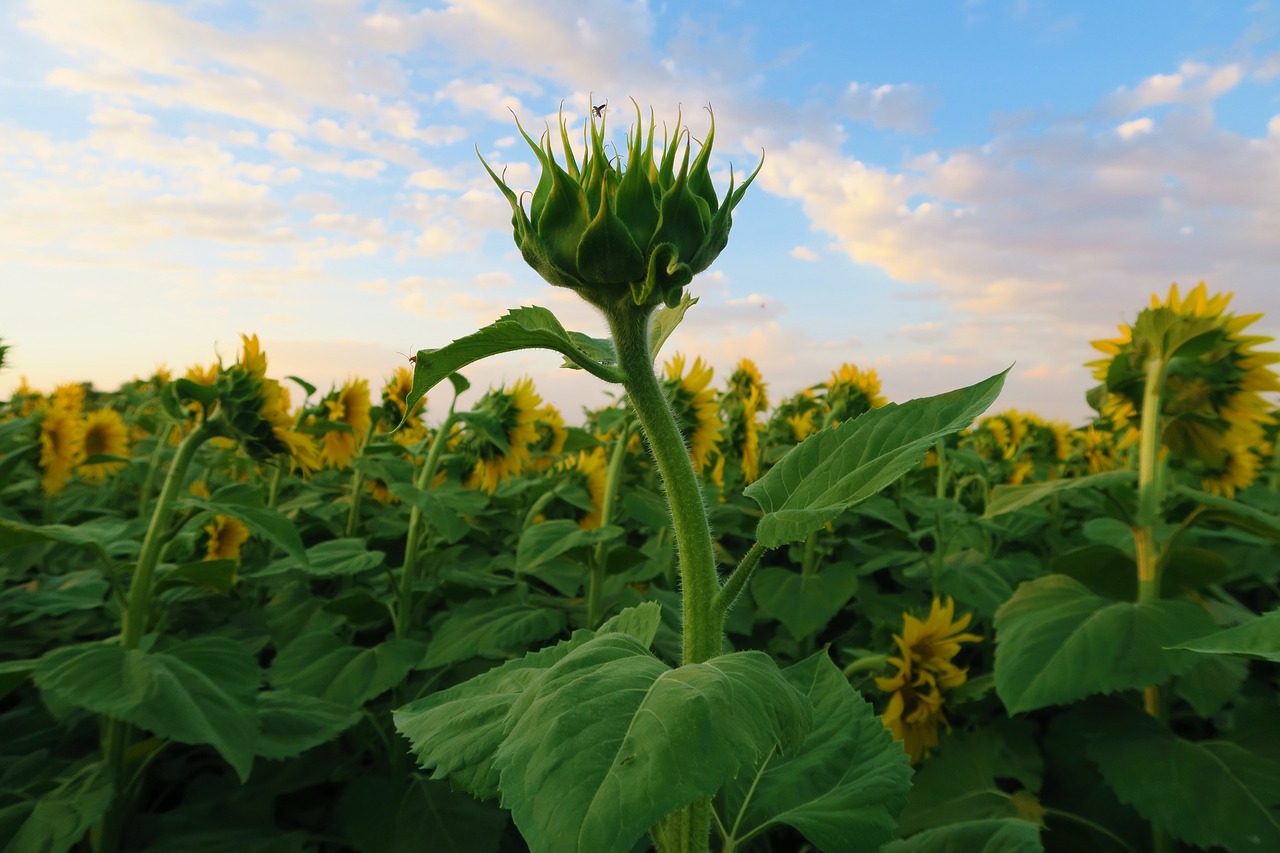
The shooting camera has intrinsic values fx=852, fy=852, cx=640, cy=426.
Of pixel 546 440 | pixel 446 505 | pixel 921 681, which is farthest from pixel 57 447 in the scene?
pixel 921 681

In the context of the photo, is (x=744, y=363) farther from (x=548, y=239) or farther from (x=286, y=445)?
(x=548, y=239)

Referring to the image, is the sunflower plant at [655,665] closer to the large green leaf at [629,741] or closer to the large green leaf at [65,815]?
the large green leaf at [629,741]

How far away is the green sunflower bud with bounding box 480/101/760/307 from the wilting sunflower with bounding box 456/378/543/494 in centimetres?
236

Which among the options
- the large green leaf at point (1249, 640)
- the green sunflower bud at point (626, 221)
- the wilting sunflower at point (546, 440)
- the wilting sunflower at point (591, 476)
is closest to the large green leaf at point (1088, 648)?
the large green leaf at point (1249, 640)

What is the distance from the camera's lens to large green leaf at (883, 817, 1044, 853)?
3.40 ft

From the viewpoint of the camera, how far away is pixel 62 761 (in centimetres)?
209

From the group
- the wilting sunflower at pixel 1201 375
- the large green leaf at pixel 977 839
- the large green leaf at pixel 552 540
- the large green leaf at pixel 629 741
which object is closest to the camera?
the large green leaf at pixel 629 741

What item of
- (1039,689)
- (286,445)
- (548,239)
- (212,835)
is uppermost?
(548,239)

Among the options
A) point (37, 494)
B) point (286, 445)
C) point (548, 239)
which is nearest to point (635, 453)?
point (286, 445)

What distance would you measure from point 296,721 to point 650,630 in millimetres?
1306

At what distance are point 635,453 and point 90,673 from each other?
2.14m

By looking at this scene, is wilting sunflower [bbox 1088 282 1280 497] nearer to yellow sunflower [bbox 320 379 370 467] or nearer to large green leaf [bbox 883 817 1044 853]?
large green leaf [bbox 883 817 1044 853]

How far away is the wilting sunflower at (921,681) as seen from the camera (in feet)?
7.11

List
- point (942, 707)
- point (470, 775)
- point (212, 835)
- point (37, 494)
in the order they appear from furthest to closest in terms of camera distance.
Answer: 1. point (37, 494)
2. point (942, 707)
3. point (212, 835)
4. point (470, 775)
